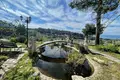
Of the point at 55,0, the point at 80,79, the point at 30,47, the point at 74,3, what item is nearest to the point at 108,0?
the point at 80,79

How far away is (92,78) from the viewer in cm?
509

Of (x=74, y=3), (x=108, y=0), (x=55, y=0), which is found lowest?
(x=108, y=0)

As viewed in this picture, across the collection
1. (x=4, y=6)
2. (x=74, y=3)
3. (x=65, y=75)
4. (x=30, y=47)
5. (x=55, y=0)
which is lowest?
(x=65, y=75)

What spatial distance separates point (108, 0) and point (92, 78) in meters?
3.29

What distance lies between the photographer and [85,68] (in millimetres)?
7406

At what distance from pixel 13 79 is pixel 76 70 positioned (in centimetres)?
363

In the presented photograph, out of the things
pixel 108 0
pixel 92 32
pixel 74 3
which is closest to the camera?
pixel 108 0

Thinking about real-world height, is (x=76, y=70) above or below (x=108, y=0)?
below

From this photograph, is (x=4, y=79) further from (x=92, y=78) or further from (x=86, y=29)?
(x=86, y=29)

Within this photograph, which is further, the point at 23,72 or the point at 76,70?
the point at 76,70

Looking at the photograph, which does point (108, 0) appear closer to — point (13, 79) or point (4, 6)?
point (4, 6)

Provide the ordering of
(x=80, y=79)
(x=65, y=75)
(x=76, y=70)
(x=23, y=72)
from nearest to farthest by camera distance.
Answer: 1. (x=80, y=79)
2. (x=23, y=72)
3. (x=65, y=75)
4. (x=76, y=70)

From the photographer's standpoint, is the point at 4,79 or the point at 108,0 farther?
the point at 4,79

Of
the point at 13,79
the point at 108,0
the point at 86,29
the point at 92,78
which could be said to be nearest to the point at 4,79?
the point at 13,79
